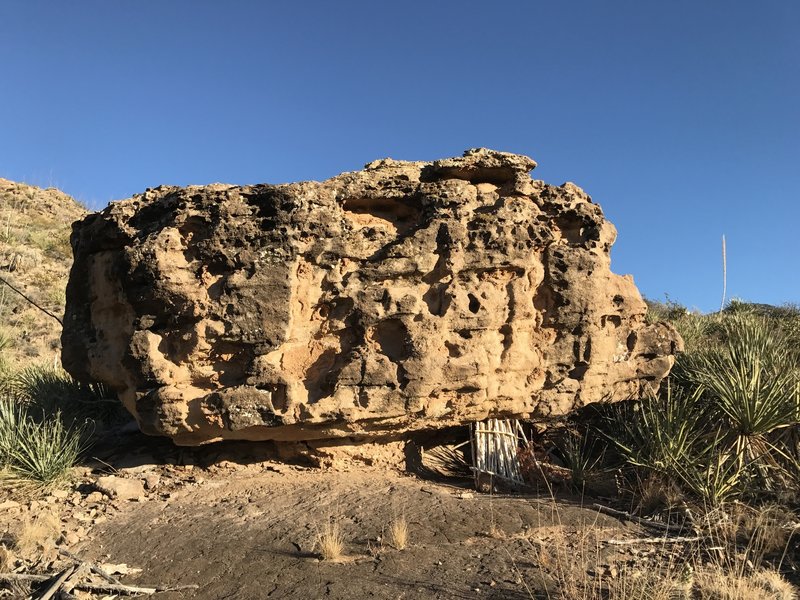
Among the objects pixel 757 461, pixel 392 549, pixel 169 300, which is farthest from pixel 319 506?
pixel 757 461

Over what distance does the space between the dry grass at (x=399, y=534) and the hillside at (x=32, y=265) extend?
11.4m

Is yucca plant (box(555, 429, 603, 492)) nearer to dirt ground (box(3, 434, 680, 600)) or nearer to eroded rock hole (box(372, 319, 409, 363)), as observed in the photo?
dirt ground (box(3, 434, 680, 600))

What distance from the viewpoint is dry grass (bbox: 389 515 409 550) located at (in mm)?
5105

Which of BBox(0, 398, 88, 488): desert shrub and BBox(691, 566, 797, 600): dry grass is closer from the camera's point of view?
BBox(691, 566, 797, 600): dry grass

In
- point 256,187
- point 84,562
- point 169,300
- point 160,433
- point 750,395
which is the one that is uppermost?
point 256,187

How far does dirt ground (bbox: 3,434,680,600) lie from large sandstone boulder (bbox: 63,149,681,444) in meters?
0.63

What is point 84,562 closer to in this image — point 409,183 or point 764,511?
point 409,183

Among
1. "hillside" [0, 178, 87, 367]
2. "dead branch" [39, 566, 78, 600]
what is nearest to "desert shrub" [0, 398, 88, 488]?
"dead branch" [39, 566, 78, 600]

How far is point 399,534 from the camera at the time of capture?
16.8 ft

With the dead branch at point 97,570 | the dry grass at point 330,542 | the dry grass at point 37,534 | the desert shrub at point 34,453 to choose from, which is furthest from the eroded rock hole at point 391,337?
the desert shrub at point 34,453

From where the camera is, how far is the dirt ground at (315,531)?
4570mm

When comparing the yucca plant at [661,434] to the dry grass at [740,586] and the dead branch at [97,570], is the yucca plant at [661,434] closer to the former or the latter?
the dry grass at [740,586]

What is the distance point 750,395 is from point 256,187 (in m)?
6.35

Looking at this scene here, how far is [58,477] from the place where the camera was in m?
6.73
